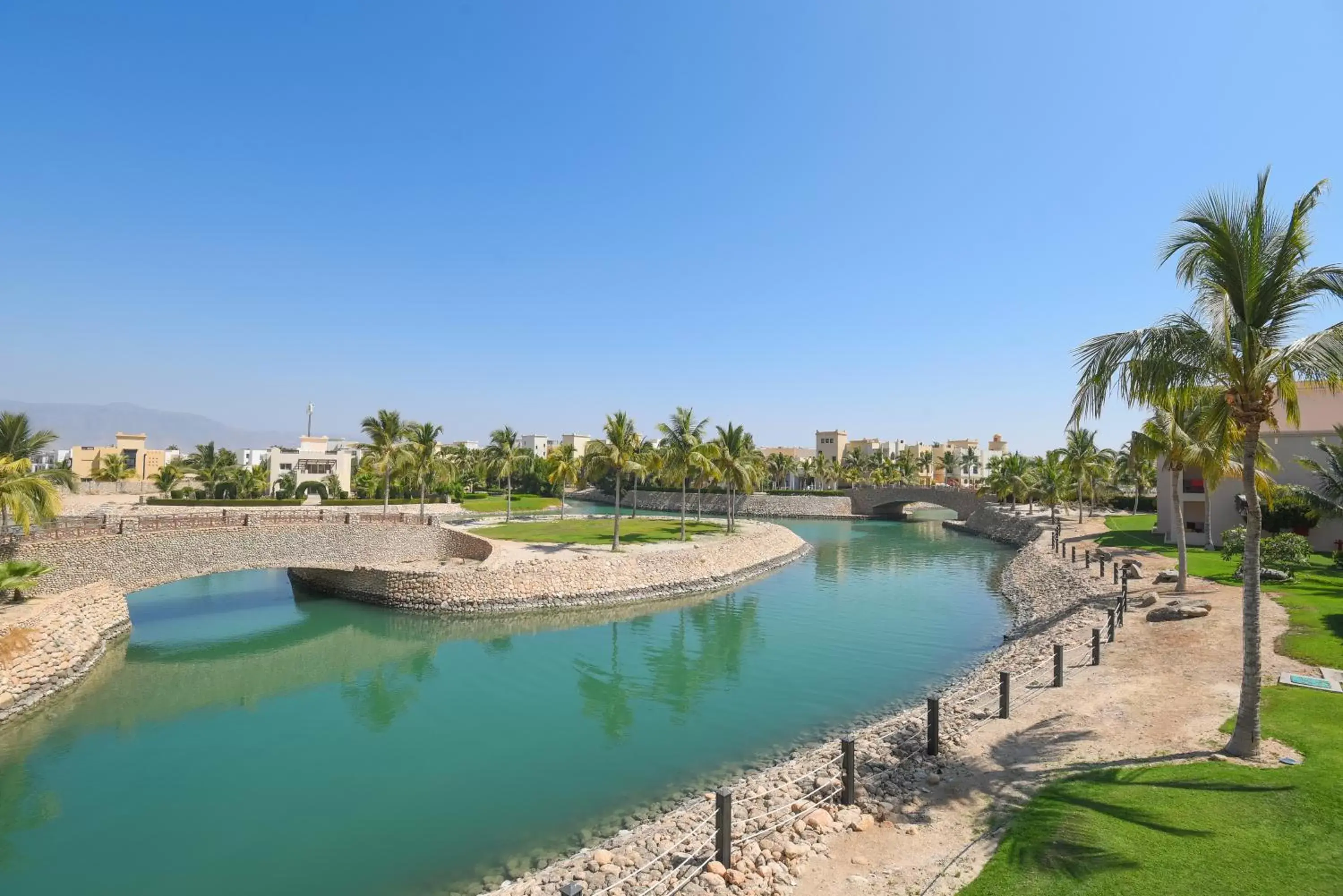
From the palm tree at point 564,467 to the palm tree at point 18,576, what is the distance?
29104 millimetres

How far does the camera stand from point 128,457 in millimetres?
100688

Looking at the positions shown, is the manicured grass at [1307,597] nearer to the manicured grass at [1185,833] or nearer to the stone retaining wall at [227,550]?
the manicured grass at [1185,833]

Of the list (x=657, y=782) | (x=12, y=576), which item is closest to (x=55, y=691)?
(x=12, y=576)

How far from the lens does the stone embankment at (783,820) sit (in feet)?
29.3

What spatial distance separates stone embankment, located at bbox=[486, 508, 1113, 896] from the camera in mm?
8930

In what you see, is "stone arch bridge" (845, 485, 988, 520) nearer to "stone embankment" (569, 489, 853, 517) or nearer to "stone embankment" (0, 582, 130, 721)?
"stone embankment" (569, 489, 853, 517)

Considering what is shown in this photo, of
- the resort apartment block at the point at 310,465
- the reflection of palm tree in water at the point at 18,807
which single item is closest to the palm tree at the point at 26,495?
the reflection of palm tree in water at the point at 18,807

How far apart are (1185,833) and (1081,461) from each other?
66116 millimetres

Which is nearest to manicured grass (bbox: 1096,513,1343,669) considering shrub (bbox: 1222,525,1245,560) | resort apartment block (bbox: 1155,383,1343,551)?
shrub (bbox: 1222,525,1245,560)

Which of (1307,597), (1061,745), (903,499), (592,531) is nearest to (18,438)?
(592,531)

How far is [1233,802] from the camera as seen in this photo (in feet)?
29.2

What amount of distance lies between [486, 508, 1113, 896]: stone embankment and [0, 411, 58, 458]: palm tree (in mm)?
39586

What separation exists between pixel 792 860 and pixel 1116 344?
10.6 m

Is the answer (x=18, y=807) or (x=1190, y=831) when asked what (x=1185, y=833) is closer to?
(x=1190, y=831)
